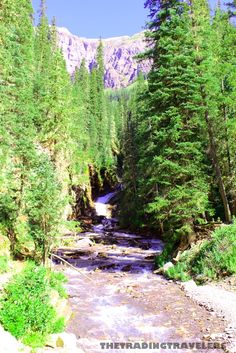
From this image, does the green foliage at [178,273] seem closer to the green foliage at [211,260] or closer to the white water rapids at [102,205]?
the green foliage at [211,260]

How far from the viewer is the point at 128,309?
1567 centimetres

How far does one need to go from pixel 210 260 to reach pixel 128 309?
563cm

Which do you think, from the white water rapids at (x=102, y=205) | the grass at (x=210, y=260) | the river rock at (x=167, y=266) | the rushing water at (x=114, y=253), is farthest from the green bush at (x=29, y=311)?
the white water rapids at (x=102, y=205)

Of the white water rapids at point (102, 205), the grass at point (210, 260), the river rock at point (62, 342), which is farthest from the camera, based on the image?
the white water rapids at point (102, 205)

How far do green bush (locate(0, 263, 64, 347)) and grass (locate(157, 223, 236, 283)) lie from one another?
8.65 meters

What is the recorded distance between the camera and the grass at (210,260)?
59.7 feet

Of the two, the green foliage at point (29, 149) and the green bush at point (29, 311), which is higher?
the green foliage at point (29, 149)

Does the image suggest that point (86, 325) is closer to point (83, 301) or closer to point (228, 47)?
point (83, 301)

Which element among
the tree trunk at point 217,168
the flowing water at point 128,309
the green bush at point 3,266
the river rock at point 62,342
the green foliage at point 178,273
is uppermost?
the tree trunk at point 217,168

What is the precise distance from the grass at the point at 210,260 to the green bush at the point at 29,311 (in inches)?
340

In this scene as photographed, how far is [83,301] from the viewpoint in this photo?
17047 mm

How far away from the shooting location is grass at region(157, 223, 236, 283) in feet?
59.7

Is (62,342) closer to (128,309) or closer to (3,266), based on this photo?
(128,309)

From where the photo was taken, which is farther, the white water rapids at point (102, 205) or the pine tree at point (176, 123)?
the white water rapids at point (102, 205)
